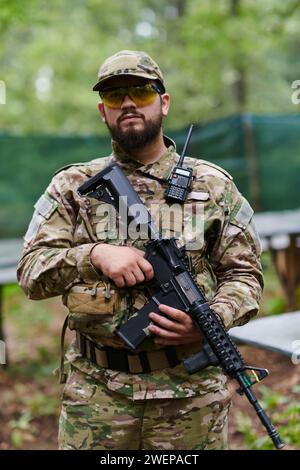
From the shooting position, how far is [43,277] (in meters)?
2.26

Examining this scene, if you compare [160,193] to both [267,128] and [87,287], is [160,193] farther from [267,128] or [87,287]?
[267,128]

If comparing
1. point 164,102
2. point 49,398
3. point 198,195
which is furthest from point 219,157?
point 198,195

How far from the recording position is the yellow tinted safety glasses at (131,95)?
233 centimetres

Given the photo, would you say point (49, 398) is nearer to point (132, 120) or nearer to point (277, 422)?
point (277, 422)

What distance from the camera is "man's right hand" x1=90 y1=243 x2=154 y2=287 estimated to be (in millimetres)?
Result: 2158

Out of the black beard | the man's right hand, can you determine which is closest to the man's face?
the black beard

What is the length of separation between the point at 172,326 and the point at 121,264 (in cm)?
28

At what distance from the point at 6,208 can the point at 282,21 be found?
517 centimetres

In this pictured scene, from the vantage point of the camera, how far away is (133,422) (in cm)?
228

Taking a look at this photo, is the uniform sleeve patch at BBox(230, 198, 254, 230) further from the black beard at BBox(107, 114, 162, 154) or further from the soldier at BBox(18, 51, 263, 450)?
the black beard at BBox(107, 114, 162, 154)

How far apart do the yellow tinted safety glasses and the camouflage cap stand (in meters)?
0.04

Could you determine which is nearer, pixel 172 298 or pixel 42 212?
pixel 172 298

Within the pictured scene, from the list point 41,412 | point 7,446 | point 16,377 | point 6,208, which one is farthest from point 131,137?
point 6,208

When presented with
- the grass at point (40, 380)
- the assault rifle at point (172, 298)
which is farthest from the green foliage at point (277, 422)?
the assault rifle at point (172, 298)
